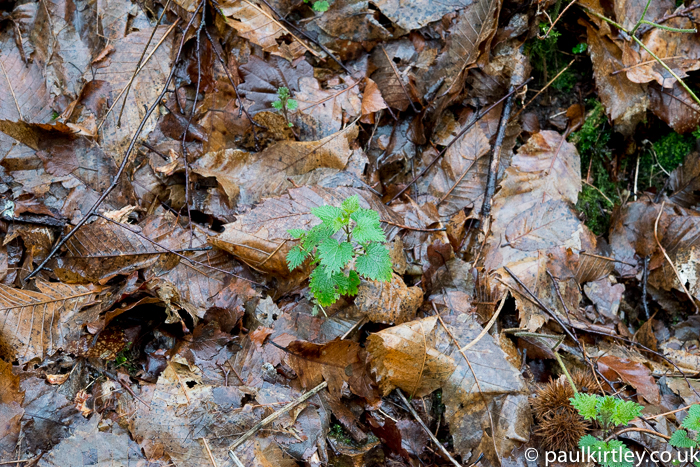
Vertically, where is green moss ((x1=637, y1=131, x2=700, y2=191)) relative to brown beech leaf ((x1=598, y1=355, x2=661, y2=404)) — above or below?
above

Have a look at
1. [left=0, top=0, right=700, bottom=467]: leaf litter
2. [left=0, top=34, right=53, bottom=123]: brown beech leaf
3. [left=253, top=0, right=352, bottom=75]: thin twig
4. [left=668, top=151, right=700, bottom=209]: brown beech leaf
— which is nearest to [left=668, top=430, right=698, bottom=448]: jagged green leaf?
[left=0, top=0, right=700, bottom=467]: leaf litter

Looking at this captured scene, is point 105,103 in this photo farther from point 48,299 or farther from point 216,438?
point 216,438

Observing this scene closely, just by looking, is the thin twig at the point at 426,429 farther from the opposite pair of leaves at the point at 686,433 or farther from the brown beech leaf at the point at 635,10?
the brown beech leaf at the point at 635,10

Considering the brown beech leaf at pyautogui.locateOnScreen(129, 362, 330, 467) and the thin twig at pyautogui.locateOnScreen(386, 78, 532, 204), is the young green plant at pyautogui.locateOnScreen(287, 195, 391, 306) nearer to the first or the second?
the brown beech leaf at pyautogui.locateOnScreen(129, 362, 330, 467)

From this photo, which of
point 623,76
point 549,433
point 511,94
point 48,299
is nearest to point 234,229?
point 48,299

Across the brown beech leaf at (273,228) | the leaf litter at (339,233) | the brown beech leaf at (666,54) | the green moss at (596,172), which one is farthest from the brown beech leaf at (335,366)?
the brown beech leaf at (666,54)

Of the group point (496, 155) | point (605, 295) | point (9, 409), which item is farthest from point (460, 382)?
point (9, 409)
